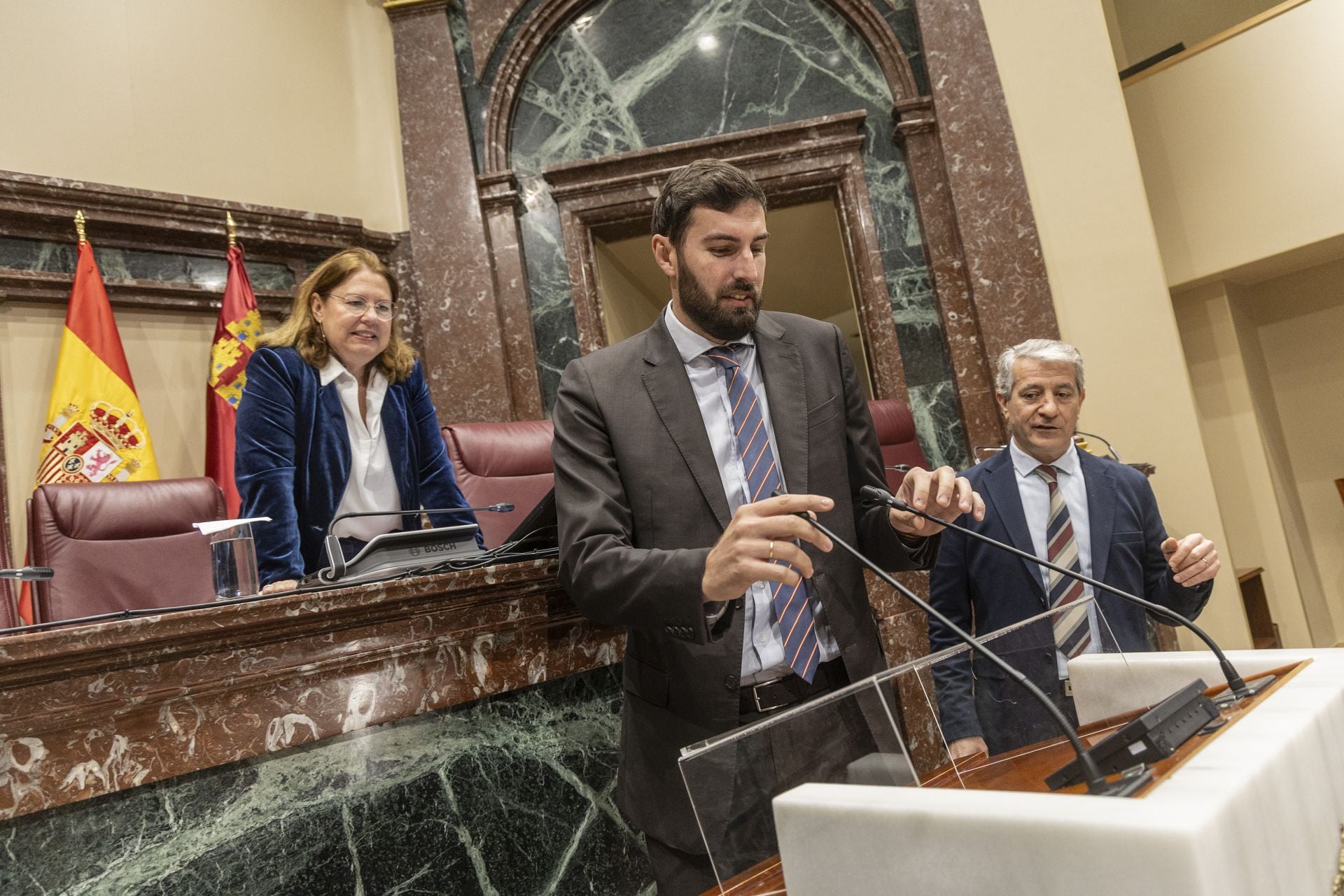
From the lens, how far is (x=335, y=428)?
2277 mm

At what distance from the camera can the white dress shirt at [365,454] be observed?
2.32 meters

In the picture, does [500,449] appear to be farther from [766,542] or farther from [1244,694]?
[1244,694]

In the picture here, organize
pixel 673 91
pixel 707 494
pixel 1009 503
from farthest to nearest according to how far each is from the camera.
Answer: pixel 673 91, pixel 1009 503, pixel 707 494

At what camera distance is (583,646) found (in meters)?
1.63

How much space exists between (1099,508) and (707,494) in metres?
0.77

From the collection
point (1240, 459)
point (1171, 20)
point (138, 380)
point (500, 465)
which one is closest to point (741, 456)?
point (500, 465)

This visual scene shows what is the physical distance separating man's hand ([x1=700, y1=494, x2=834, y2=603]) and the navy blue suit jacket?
313 mm

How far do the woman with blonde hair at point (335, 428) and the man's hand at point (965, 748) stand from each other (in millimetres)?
1559

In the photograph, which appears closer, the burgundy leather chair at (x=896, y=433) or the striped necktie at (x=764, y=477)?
the striped necktie at (x=764, y=477)

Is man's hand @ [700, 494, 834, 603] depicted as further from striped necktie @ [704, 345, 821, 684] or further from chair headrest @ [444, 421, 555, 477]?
chair headrest @ [444, 421, 555, 477]

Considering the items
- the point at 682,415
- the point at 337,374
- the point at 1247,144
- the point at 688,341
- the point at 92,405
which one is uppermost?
the point at 1247,144

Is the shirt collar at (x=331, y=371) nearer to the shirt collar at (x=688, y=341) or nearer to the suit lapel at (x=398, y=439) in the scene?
the suit lapel at (x=398, y=439)

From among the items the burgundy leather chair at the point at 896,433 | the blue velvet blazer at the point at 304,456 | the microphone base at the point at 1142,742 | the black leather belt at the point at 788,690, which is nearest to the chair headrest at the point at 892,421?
the burgundy leather chair at the point at 896,433

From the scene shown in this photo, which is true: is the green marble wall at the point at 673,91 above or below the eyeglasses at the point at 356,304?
above
